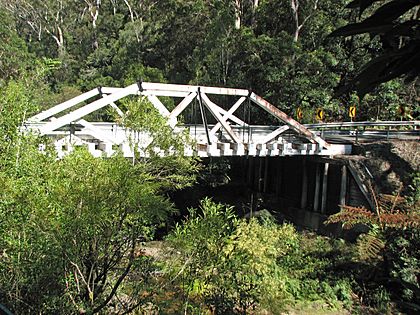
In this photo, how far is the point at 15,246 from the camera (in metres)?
5.14

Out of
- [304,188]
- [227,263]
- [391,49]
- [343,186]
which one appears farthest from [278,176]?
[391,49]

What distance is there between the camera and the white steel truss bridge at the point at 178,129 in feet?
30.0

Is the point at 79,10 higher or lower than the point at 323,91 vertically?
higher

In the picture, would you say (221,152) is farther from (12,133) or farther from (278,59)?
(278,59)

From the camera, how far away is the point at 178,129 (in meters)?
10.4

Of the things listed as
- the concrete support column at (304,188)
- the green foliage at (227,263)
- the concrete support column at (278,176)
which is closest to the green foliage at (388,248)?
the green foliage at (227,263)

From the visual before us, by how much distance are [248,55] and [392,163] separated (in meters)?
10.9

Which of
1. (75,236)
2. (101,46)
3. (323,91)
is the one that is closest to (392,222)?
(75,236)

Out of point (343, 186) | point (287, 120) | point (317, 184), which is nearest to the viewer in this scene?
point (287, 120)

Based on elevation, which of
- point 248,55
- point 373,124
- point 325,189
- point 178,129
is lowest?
point 325,189

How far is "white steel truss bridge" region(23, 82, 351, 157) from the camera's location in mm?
9148

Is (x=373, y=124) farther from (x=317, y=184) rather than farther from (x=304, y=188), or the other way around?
(x=304, y=188)

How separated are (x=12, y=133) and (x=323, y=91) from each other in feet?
63.5

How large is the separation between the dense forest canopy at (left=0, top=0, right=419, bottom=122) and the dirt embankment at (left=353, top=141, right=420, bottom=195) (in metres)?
2.63
